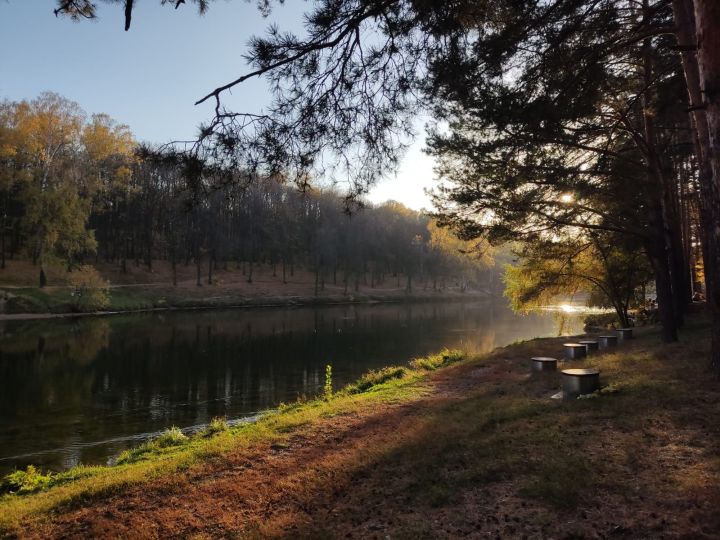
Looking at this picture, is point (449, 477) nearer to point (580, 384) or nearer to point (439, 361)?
point (580, 384)

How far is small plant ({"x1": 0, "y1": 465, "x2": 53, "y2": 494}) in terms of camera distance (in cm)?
767

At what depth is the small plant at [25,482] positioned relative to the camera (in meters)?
7.67

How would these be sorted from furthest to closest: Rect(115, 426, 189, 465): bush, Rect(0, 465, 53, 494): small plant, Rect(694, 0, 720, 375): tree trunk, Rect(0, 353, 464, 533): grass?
1. Rect(115, 426, 189, 465): bush
2. Rect(0, 465, 53, 494): small plant
3. Rect(0, 353, 464, 533): grass
4. Rect(694, 0, 720, 375): tree trunk

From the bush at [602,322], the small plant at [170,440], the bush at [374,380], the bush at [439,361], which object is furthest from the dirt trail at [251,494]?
the bush at [602,322]

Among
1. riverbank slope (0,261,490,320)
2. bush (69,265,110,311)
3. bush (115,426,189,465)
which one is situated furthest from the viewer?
bush (69,265,110,311)

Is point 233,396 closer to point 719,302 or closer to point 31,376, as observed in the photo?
point 31,376

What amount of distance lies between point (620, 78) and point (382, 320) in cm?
3350

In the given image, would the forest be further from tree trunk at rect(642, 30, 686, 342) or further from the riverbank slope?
the riverbank slope

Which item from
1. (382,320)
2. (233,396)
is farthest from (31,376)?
(382,320)

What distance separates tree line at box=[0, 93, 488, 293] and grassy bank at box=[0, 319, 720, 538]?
3508 millimetres

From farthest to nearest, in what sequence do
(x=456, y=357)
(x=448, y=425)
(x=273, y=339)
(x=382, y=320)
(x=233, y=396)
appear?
(x=382, y=320), (x=273, y=339), (x=456, y=357), (x=233, y=396), (x=448, y=425)

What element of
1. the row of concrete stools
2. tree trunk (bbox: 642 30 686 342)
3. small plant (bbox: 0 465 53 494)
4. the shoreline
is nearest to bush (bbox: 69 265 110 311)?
the shoreline

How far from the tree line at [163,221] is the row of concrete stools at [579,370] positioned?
14.5ft

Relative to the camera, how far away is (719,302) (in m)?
6.13
